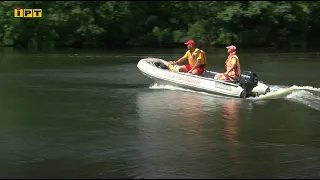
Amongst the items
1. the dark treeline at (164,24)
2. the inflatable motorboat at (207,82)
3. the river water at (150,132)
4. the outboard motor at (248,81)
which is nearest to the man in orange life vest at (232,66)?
the inflatable motorboat at (207,82)

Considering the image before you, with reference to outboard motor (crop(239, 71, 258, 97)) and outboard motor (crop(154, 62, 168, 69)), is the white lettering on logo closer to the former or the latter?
outboard motor (crop(154, 62, 168, 69))

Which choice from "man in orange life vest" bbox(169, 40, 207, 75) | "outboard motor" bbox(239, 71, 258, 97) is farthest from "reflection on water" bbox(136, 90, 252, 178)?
"man in orange life vest" bbox(169, 40, 207, 75)

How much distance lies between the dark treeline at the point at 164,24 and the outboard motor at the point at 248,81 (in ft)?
89.9

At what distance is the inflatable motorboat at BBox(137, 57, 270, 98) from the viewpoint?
13750 mm

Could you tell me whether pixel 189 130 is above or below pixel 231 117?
above

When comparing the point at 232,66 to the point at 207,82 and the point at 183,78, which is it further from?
the point at 183,78

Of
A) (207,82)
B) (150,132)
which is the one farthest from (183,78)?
(150,132)

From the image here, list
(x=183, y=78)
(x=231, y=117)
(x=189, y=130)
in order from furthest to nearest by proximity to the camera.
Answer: (x=183, y=78) < (x=231, y=117) < (x=189, y=130)

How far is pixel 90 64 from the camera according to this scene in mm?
24812

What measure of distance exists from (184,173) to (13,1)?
35347mm

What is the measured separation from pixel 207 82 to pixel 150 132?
16.0 feet

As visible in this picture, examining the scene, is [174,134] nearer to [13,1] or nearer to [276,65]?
[276,65]

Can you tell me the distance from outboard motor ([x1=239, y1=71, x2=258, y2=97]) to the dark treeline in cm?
2741

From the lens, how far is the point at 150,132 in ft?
32.2
